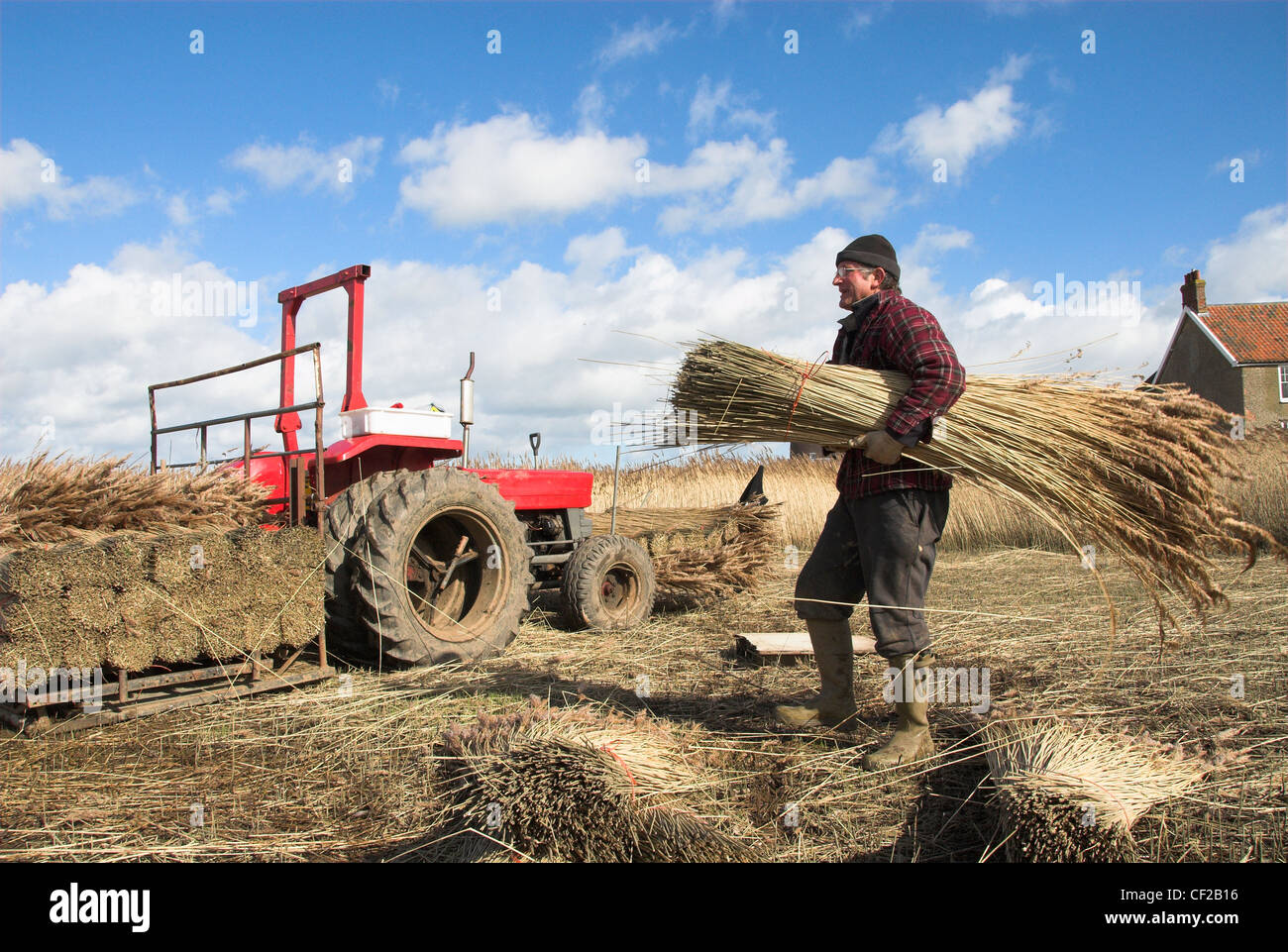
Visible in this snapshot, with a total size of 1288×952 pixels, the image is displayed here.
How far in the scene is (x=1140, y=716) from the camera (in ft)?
12.0

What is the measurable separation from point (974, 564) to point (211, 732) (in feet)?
33.3

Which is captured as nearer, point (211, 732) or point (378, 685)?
point (211, 732)

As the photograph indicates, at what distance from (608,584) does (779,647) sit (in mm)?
1865

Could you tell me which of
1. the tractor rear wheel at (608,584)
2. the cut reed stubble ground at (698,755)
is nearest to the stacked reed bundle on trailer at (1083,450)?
the cut reed stubble ground at (698,755)

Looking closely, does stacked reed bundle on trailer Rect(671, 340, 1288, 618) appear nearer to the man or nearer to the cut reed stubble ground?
the man

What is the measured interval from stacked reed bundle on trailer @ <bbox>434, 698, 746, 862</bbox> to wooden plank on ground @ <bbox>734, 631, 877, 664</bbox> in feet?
8.14

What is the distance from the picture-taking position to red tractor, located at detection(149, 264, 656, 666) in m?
4.27

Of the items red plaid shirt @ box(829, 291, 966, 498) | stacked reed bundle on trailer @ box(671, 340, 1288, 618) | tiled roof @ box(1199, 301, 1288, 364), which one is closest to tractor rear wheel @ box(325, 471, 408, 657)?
stacked reed bundle on trailer @ box(671, 340, 1288, 618)

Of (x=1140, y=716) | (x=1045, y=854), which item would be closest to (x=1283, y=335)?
(x=1140, y=716)

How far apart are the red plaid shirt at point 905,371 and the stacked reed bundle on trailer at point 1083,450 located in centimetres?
8

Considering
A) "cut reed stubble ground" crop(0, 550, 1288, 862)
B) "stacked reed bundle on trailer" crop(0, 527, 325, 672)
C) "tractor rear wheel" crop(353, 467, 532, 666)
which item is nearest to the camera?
"cut reed stubble ground" crop(0, 550, 1288, 862)

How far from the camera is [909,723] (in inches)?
122

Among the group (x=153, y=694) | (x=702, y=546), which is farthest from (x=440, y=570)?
(x=702, y=546)
